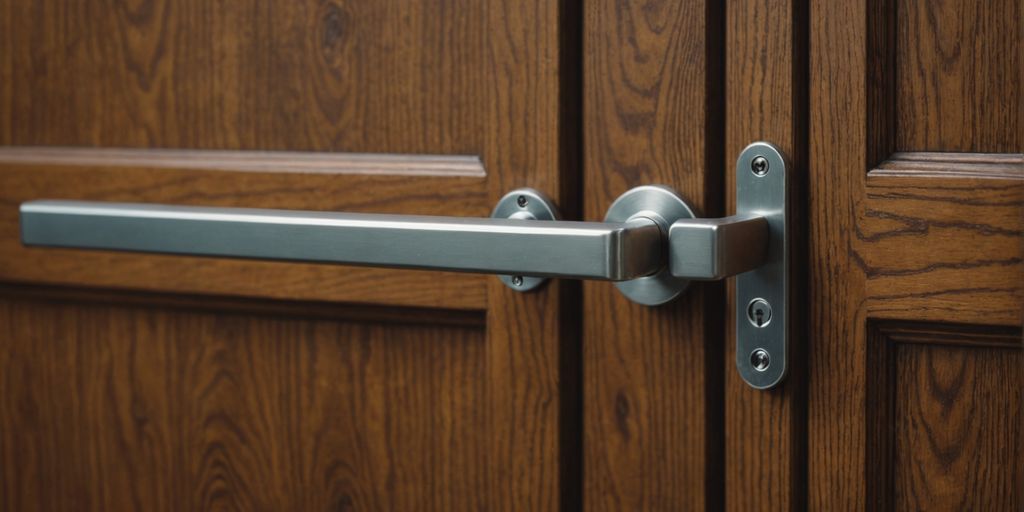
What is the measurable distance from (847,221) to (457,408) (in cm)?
19

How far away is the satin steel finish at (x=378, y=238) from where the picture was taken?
375mm

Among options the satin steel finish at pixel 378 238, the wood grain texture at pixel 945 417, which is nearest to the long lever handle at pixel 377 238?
the satin steel finish at pixel 378 238

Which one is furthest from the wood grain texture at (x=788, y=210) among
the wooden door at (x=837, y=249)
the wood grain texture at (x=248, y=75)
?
the wood grain texture at (x=248, y=75)

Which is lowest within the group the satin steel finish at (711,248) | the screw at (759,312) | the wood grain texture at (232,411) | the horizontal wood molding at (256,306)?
the wood grain texture at (232,411)

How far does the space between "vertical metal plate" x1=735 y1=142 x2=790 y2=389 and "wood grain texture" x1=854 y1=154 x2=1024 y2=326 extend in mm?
30

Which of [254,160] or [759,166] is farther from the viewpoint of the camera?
[254,160]

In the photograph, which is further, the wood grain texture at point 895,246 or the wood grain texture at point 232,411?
the wood grain texture at point 232,411

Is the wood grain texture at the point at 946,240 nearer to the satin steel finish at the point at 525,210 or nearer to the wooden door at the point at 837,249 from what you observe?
the wooden door at the point at 837,249

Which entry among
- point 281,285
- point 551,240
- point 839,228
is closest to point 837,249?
point 839,228

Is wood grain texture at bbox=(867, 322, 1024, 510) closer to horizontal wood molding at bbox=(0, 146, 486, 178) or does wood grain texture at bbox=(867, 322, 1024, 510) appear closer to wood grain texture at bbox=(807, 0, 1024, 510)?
wood grain texture at bbox=(807, 0, 1024, 510)

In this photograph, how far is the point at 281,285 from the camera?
0.50 meters

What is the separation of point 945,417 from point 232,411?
326 mm

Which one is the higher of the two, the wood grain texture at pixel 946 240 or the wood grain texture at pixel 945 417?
the wood grain texture at pixel 946 240

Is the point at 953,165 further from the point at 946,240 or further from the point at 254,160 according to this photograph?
the point at 254,160
